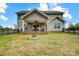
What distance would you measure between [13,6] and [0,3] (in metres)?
0.26

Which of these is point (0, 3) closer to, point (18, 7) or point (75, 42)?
point (18, 7)

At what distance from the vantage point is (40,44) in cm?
388

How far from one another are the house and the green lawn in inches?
5.3

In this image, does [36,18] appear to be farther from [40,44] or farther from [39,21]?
[40,44]

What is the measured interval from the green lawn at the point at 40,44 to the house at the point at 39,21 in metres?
0.14

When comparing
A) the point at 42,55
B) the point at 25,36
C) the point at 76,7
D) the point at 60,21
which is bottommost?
the point at 42,55

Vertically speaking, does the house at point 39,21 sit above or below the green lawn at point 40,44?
above

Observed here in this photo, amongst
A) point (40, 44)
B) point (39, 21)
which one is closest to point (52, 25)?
point (39, 21)

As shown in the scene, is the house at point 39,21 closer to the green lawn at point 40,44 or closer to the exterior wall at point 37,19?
the exterior wall at point 37,19

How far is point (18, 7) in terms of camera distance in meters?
3.88

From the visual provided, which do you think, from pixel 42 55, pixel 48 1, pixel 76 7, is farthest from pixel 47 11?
pixel 42 55

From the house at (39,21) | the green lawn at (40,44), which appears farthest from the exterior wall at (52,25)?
the green lawn at (40,44)

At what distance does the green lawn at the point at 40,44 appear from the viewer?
377 centimetres

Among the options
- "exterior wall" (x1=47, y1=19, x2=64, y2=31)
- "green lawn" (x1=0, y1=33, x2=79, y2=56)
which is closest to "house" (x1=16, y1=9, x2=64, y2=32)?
"exterior wall" (x1=47, y1=19, x2=64, y2=31)
